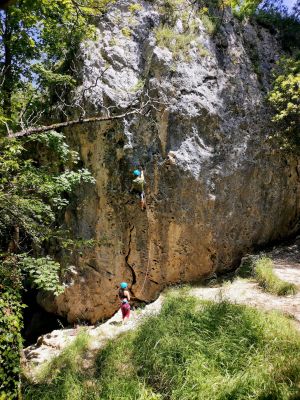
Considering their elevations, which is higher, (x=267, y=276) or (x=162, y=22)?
(x=162, y=22)

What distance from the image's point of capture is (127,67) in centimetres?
826

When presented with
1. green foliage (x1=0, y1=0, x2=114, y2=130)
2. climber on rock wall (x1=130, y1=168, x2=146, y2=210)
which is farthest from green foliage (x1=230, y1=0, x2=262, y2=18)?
climber on rock wall (x1=130, y1=168, x2=146, y2=210)

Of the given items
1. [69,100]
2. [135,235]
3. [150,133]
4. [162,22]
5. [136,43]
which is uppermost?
[162,22]

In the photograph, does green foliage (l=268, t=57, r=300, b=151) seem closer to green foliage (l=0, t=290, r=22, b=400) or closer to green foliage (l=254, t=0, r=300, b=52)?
green foliage (l=254, t=0, r=300, b=52)

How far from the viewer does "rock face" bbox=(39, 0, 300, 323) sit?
783 centimetres

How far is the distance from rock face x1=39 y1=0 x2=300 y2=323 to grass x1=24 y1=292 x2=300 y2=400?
2.74m

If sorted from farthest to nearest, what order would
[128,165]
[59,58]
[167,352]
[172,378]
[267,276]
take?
[59,58]
[128,165]
[267,276]
[167,352]
[172,378]

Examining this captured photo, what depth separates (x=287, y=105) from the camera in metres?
8.16

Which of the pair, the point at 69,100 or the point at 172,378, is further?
the point at 69,100

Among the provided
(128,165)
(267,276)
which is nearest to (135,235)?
(128,165)

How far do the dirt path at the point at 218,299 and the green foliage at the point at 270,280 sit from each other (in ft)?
0.40

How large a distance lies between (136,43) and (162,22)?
96cm

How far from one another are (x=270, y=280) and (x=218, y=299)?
1.18 metres

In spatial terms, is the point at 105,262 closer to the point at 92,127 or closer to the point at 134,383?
the point at 92,127
